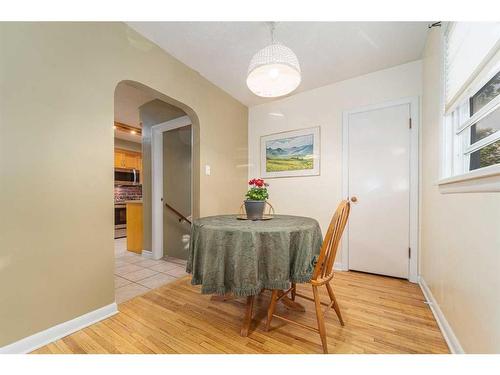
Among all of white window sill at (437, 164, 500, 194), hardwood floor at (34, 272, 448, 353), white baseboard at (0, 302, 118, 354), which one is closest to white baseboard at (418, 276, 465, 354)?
hardwood floor at (34, 272, 448, 353)

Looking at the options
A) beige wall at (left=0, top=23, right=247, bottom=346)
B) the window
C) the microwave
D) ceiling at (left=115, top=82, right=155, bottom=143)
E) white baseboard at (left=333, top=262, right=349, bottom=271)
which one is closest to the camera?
the window

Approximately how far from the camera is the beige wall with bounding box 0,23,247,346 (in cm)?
118

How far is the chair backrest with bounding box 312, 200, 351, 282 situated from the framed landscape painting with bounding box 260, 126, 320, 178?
1565 millimetres

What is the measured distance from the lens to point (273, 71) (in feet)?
4.76

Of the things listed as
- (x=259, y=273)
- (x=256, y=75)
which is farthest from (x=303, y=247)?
(x=256, y=75)

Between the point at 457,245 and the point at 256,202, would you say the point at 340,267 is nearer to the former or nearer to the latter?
the point at 457,245

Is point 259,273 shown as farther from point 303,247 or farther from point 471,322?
point 471,322

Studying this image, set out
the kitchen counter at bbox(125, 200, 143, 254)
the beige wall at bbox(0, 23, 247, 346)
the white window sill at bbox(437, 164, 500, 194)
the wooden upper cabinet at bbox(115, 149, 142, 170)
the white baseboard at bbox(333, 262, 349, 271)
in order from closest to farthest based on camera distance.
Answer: the white window sill at bbox(437, 164, 500, 194), the beige wall at bbox(0, 23, 247, 346), the white baseboard at bbox(333, 262, 349, 271), the kitchen counter at bbox(125, 200, 143, 254), the wooden upper cabinet at bbox(115, 149, 142, 170)

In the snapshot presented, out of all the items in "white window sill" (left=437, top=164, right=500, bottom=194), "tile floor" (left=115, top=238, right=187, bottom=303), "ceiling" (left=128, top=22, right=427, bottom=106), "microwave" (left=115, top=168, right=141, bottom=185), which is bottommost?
"tile floor" (left=115, top=238, right=187, bottom=303)

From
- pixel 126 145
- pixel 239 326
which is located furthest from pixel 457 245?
pixel 126 145

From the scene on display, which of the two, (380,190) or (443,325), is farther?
(380,190)

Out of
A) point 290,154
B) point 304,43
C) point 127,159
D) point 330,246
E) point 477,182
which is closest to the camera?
point 477,182

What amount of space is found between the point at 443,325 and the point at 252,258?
1400 mm

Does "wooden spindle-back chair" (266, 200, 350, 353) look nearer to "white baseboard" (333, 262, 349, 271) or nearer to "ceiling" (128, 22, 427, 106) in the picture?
"white baseboard" (333, 262, 349, 271)
